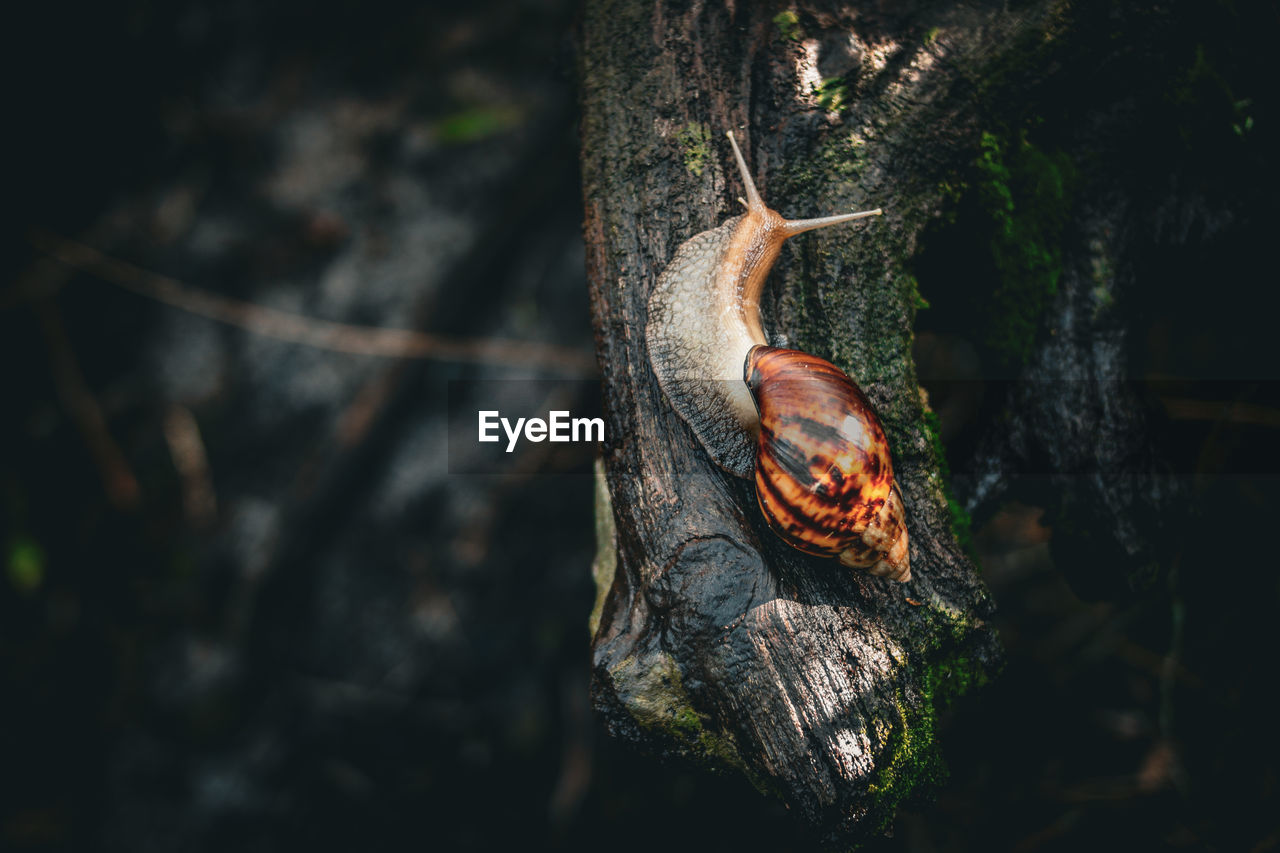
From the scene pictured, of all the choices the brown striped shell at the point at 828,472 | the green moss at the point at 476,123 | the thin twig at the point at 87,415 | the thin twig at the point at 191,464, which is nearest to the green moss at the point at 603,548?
the brown striped shell at the point at 828,472

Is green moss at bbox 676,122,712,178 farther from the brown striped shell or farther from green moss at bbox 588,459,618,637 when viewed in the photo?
green moss at bbox 588,459,618,637

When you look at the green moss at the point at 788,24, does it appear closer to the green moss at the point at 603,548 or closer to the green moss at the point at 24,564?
the green moss at the point at 603,548

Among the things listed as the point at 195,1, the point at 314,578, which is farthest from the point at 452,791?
the point at 195,1

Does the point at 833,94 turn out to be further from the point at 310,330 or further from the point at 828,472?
the point at 310,330

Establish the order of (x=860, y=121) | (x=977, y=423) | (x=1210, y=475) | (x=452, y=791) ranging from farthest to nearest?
(x=452, y=791), (x=1210, y=475), (x=977, y=423), (x=860, y=121)

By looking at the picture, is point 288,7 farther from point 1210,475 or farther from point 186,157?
point 1210,475

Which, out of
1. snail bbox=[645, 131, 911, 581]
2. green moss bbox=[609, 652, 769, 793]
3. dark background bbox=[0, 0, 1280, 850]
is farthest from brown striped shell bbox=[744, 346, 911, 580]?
dark background bbox=[0, 0, 1280, 850]

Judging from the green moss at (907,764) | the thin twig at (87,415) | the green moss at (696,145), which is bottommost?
the green moss at (907,764)
